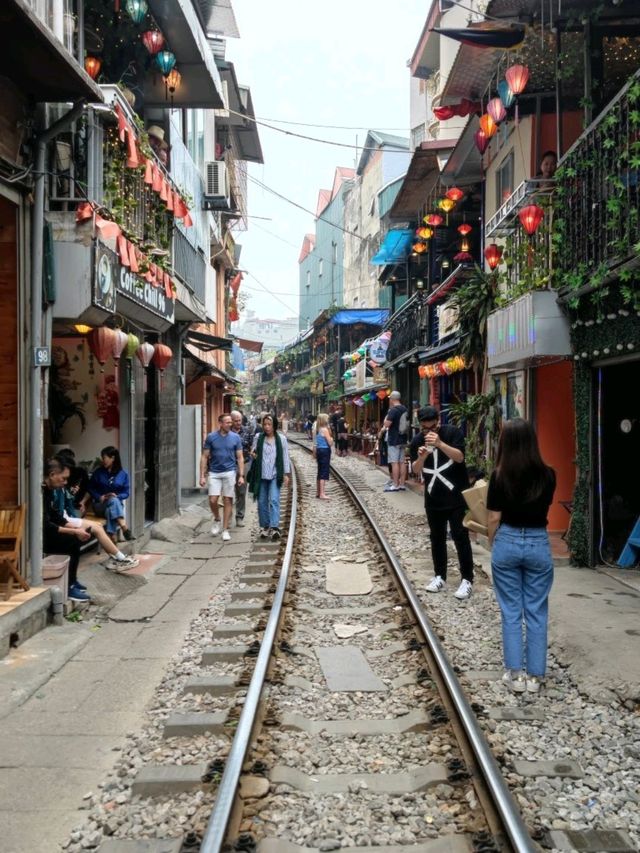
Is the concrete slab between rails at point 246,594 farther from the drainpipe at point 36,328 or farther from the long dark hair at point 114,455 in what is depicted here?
the long dark hair at point 114,455

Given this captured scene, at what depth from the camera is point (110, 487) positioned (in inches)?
376

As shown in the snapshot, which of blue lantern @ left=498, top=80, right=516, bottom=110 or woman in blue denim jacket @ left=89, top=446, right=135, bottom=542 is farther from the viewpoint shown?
blue lantern @ left=498, top=80, right=516, bottom=110

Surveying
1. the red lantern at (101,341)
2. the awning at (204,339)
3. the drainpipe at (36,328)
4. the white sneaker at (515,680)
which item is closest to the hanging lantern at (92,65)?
the drainpipe at (36,328)

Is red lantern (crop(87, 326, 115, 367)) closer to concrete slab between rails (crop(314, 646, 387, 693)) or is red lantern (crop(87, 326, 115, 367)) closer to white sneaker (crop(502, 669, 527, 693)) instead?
concrete slab between rails (crop(314, 646, 387, 693))

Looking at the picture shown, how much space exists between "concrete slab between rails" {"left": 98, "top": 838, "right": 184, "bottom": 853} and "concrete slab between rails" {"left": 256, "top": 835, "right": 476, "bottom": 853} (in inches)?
14.3

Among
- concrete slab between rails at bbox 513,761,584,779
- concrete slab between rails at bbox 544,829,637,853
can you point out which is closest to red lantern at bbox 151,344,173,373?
concrete slab between rails at bbox 513,761,584,779

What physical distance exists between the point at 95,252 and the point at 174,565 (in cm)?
437

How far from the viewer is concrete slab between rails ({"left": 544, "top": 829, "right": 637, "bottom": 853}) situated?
10.8 feet

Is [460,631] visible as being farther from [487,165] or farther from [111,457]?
[487,165]

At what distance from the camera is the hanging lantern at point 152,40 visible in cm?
1099

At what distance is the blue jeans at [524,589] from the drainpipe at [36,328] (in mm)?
4099

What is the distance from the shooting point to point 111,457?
9508mm

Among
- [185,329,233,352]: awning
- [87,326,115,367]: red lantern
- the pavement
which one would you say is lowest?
the pavement

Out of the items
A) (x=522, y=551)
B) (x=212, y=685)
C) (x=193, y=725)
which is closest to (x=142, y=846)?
(x=193, y=725)
